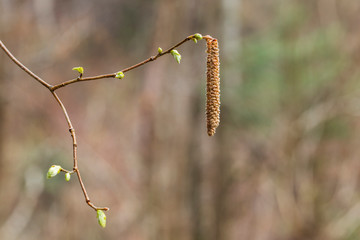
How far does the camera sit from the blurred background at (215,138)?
554 centimetres

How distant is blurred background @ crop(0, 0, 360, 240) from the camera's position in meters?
5.54

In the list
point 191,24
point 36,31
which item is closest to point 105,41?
point 36,31

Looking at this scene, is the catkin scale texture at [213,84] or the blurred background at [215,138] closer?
the catkin scale texture at [213,84]

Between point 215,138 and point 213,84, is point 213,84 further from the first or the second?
point 215,138

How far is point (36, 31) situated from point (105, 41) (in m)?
4.29

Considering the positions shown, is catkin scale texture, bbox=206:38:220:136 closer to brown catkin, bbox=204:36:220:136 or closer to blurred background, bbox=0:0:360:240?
brown catkin, bbox=204:36:220:136

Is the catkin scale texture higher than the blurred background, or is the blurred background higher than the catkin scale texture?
the blurred background

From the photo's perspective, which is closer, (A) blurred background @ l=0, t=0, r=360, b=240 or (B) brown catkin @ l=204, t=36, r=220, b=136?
(B) brown catkin @ l=204, t=36, r=220, b=136

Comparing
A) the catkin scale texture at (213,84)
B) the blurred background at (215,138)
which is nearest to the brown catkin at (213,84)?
the catkin scale texture at (213,84)

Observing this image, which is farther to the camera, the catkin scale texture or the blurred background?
the blurred background

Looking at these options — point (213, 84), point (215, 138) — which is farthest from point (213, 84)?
point (215, 138)

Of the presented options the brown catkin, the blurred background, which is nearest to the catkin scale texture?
the brown catkin

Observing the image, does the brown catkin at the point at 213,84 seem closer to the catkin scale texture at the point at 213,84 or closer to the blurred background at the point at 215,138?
the catkin scale texture at the point at 213,84

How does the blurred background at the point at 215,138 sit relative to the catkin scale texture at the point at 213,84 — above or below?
above
